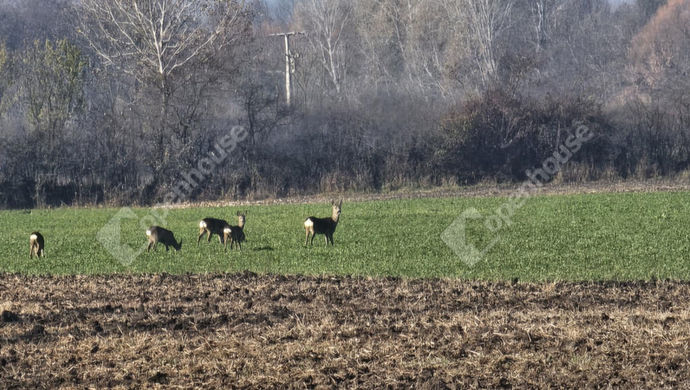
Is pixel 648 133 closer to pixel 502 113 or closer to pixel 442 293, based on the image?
pixel 502 113

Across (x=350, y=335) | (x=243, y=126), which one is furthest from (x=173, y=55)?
(x=350, y=335)

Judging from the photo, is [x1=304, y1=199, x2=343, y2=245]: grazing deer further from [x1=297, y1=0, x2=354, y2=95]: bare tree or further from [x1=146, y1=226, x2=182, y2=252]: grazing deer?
[x1=297, y1=0, x2=354, y2=95]: bare tree

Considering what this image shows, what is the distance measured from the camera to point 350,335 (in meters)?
11.6

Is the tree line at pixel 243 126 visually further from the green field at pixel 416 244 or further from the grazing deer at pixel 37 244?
the grazing deer at pixel 37 244

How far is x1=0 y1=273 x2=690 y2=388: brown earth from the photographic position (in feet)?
32.2

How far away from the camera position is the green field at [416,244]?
1738cm

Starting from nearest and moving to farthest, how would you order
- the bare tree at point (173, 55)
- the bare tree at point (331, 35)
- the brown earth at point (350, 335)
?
the brown earth at point (350, 335), the bare tree at point (173, 55), the bare tree at point (331, 35)

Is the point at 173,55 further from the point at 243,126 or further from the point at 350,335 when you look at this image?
the point at 350,335

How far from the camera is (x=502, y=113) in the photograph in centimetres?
4769

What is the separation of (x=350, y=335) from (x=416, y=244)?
9942 mm

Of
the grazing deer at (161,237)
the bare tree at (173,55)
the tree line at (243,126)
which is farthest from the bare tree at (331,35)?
the grazing deer at (161,237)

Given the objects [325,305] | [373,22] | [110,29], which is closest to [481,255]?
[325,305]

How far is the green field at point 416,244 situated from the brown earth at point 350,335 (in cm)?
186

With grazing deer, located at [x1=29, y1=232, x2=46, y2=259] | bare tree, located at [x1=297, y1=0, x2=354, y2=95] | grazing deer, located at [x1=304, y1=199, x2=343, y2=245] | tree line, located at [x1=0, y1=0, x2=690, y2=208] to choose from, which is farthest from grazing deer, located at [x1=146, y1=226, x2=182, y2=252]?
bare tree, located at [x1=297, y1=0, x2=354, y2=95]
